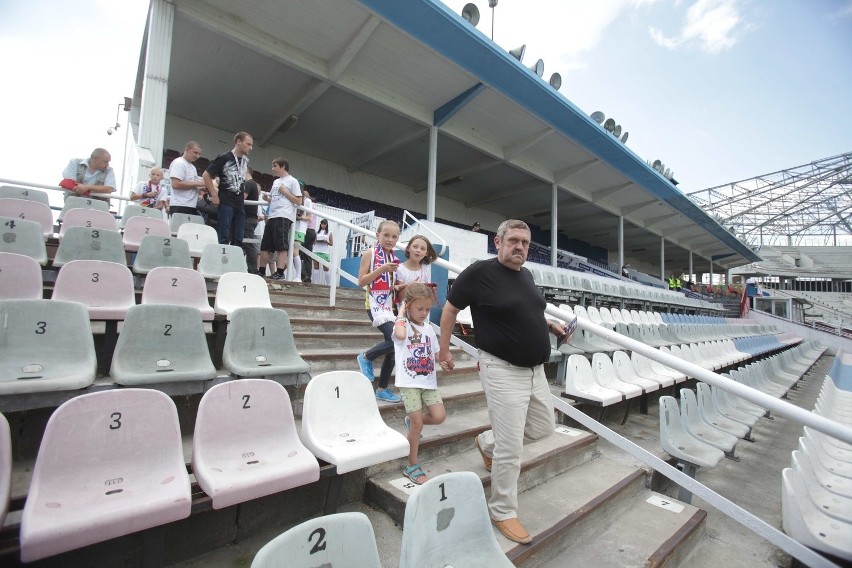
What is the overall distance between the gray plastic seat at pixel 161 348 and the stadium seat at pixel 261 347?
0.16 m

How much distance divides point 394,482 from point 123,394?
1.36 meters

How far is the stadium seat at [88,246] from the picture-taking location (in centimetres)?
334

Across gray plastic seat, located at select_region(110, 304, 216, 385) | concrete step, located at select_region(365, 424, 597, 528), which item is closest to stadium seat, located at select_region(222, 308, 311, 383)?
gray plastic seat, located at select_region(110, 304, 216, 385)

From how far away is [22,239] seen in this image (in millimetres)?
3281

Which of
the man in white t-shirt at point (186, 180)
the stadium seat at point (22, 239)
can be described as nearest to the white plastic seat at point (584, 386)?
the stadium seat at point (22, 239)

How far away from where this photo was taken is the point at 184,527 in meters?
1.63

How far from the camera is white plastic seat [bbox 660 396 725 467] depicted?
9.96 ft

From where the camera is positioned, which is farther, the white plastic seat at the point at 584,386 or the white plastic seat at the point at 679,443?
the white plastic seat at the point at 584,386

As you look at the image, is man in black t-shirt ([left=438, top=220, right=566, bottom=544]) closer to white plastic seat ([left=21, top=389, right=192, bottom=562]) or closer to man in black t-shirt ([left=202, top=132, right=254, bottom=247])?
white plastic seat ([left=21, top=389, right=192, bottom=562])

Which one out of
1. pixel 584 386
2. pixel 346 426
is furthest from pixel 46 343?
pixel 584 386

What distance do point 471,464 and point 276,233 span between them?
4050mm

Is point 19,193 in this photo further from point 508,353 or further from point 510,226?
point 508,353

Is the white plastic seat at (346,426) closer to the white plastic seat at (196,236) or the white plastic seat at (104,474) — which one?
the white plastic seat at (104,474)

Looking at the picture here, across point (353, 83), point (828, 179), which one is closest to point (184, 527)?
point (353, 83)
